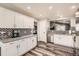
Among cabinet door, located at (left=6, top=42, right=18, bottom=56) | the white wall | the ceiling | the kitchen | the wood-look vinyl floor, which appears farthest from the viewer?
the white wall

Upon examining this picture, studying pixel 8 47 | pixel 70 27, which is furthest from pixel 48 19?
pixel 8 47

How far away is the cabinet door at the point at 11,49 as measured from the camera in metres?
2.53

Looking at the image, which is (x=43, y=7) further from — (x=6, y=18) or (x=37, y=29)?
(x=37, y=29)

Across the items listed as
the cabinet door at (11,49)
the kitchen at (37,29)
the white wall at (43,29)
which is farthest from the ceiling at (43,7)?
the white wall at (43,29)

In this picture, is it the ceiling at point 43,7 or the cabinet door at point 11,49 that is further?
the ceiling at point 43,7

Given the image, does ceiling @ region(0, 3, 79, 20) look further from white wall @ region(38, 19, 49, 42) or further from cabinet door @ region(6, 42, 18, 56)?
white wall @ region(38, 19, 49, 42)

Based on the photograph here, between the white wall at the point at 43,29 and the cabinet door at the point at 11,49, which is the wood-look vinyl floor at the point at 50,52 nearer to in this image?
the cabinet door at the point at 11,49

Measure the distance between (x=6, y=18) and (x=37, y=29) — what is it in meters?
4.37

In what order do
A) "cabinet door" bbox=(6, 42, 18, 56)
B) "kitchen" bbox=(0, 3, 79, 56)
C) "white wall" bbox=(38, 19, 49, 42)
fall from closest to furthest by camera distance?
"cabinet door" bbox=(6, 42, 18, 56)
"kitchen" bbox=(0, 3, 79, 56)
"white wall" bbox=(38, 19, 49, 42)

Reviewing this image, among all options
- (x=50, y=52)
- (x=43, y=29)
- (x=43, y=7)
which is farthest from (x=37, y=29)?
(x=43, y=7)

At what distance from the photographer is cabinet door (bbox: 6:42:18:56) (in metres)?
2.53

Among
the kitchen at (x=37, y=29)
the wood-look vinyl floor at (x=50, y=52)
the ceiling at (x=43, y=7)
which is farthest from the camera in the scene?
the wood-look vinyl floor at (x=50, y=52)

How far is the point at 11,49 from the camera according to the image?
8.70 ft

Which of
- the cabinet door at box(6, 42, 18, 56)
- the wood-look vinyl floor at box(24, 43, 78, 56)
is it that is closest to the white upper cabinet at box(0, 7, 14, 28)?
the cabinet door at box(6, 42, 18, 56)
